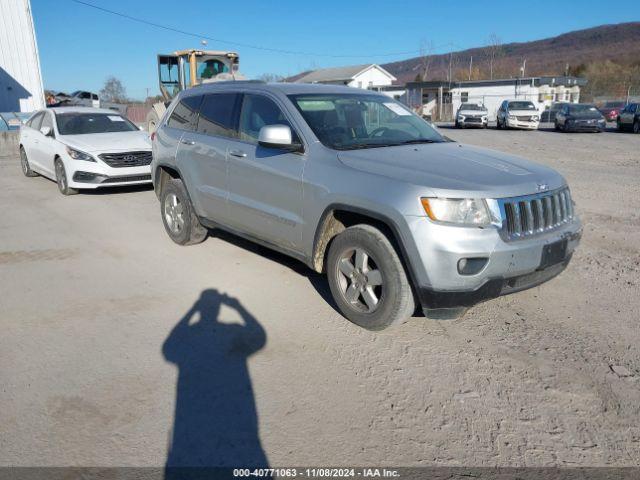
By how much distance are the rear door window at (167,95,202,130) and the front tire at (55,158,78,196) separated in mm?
4360

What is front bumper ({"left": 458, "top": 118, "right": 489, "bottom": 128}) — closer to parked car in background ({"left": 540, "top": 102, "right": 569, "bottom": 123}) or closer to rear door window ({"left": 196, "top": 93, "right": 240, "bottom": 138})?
parked car in background ({"left": 540, "top": 102, "right": 569, "bottom": 123})

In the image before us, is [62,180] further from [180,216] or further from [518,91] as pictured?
[518,91]

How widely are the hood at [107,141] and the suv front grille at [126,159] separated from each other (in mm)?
90

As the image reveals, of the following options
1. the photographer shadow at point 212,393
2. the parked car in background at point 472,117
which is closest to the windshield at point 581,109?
the parked car in background at point 472,117

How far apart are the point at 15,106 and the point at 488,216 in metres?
29.4

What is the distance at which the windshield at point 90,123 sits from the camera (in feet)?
34.8

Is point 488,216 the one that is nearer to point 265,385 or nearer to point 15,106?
point 265,385

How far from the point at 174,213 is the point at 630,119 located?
92.4 ft

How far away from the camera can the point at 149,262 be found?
5891 millimetres

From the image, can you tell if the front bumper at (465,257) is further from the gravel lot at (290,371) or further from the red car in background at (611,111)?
the red car in background at (611,111)

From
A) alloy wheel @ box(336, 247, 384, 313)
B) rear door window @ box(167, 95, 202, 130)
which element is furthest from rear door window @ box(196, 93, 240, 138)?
alloy wheel @ box(336, 247, 384, 313)

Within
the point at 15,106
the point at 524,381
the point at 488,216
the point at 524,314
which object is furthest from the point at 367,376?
the point at 15,106

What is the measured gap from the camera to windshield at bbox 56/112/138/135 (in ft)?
34.8

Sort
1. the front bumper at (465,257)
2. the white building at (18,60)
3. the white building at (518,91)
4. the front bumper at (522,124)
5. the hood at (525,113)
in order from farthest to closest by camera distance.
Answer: the white building at (518,91)
the front bumper at (522,124)
the hood at (525,113)
the white building at (18,60)
the front bumper at (465,257)
